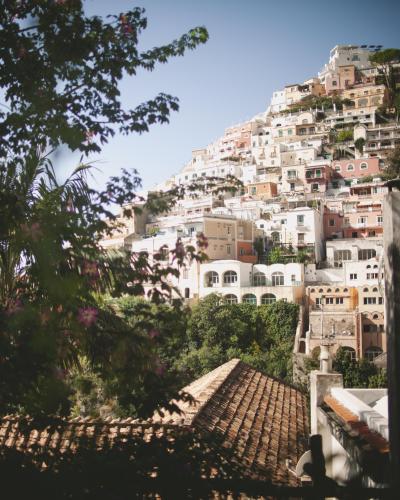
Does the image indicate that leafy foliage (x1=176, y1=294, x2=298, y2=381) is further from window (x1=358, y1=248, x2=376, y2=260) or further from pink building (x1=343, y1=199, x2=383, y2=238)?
pink building (x1=343, y1=199, x2=383, y2=238)

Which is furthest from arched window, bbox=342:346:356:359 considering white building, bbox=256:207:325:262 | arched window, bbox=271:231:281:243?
arched window, bbox=271:231:281:243

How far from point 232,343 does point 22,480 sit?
31.4 metres

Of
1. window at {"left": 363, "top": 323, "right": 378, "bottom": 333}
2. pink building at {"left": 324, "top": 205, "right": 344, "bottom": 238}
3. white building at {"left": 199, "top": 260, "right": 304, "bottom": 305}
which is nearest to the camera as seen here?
window at {"left": 363, "top": 323, "right": 378, "bottom": 333}

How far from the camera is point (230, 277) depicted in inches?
1469

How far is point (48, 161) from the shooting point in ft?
14.9

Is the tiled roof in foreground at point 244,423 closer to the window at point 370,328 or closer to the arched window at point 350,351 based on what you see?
the arched window at point 350,351

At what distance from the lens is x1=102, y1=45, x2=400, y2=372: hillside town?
32.2 metres

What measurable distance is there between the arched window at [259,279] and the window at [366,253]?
802 centimetres

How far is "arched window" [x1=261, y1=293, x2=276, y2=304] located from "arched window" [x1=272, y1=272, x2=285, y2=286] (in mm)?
1760

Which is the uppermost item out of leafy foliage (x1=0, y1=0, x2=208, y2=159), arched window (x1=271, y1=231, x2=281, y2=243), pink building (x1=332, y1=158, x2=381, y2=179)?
pink building (x1=332, y1=158, x2=381, y2=179)

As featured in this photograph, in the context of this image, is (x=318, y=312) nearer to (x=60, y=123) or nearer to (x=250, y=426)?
(x=250, y=426)

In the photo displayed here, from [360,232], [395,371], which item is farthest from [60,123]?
[360,232]

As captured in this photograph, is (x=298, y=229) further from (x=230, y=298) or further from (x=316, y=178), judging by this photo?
(x=316, y=178)

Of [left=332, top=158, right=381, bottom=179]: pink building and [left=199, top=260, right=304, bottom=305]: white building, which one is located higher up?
[left=332, top=158, right=381, bottom=179]: pink building
